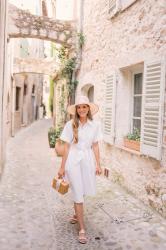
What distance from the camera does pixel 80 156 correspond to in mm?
3471

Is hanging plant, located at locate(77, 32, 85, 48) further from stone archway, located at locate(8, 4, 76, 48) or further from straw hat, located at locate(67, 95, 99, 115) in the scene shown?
straw hat, located at locate(67, 95, 99, 115)

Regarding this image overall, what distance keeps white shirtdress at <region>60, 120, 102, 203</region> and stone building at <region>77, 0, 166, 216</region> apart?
104 centimetres

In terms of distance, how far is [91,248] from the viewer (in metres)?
3.18

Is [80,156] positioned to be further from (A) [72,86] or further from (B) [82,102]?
(A) [72,86]

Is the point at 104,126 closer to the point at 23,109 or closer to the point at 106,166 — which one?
the point at 106,166

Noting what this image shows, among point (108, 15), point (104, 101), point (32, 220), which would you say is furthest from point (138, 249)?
point (108, 15)

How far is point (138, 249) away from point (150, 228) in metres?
0.60

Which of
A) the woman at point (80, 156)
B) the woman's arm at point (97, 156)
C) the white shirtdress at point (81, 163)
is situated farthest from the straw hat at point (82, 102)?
the woman's arm at point (97, 156)

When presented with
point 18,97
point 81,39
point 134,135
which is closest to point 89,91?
point 81,39

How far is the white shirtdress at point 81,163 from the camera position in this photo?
3.44 metres

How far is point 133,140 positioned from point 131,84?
104 cm

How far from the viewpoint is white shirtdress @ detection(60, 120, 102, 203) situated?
3441 mm

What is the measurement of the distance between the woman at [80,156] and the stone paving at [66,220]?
12.7 inches

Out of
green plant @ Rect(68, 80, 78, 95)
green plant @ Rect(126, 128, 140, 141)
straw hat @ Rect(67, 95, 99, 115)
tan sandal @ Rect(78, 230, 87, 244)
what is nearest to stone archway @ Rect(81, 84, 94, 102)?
green plant @ Rect(68, 80, 78, 95)
